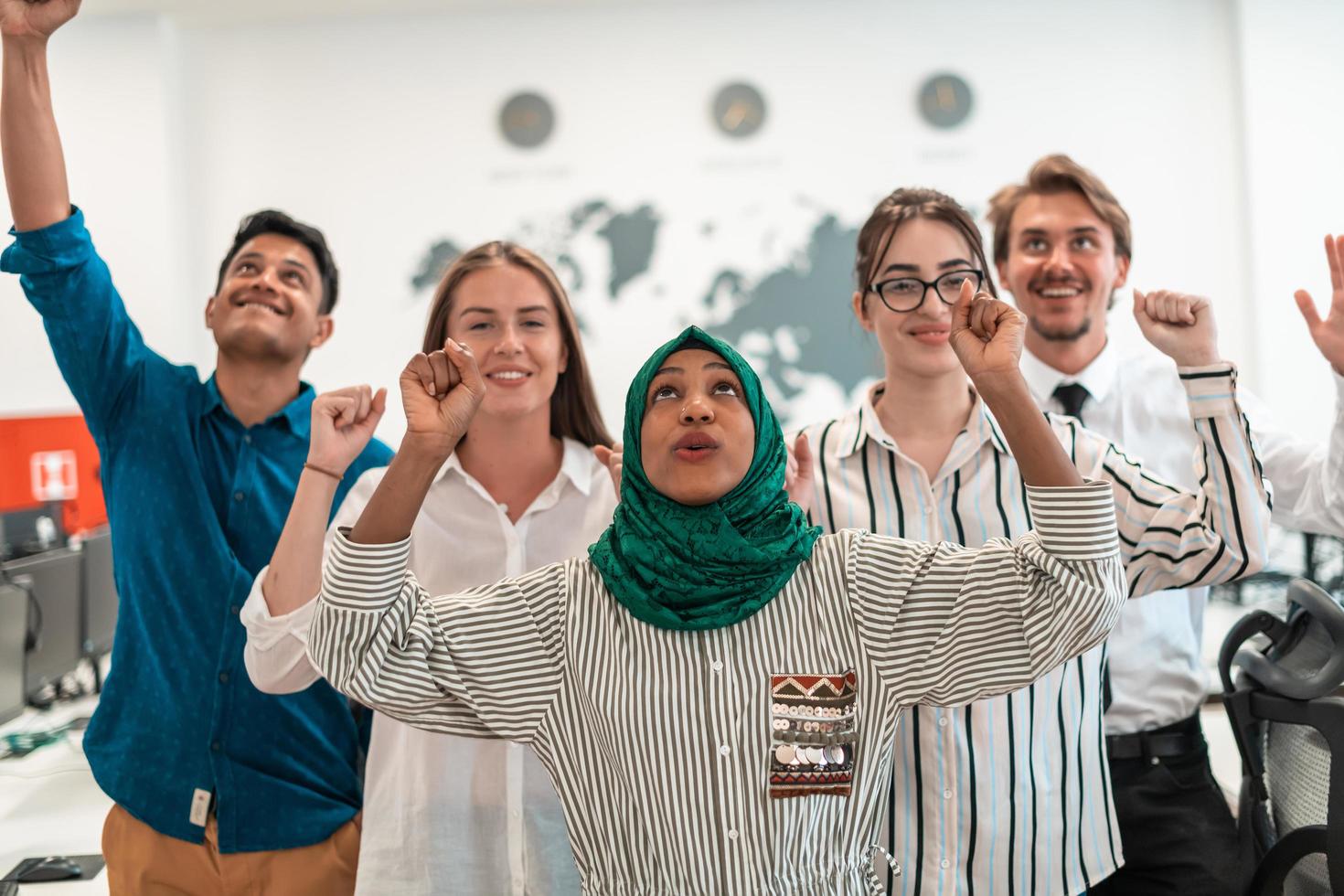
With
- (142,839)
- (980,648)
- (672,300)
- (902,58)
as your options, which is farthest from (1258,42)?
(142,839)

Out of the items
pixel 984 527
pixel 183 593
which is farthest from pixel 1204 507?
pixel 183 593

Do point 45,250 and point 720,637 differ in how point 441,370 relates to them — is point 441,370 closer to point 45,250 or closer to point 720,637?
point 720,637

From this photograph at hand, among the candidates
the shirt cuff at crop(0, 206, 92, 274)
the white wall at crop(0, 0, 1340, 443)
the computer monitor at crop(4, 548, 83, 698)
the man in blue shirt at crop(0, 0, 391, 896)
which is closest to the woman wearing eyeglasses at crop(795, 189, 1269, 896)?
the man in blue shirt at crop(0, 0, 391, 896)

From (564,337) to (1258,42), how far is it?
13.9 feet

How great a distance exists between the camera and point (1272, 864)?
1795mm

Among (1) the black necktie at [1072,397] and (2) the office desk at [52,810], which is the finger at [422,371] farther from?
(2) the office desk at [52,810]

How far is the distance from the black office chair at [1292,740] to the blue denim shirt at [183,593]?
5.53 ft

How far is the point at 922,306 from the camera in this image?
5.59 feet

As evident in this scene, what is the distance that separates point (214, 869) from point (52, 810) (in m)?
1.47

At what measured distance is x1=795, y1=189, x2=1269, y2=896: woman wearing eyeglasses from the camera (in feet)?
5.17

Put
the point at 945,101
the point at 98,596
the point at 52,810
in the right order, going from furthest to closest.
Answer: the point at 945,101 < the point at 98,596 < the point at 52,810

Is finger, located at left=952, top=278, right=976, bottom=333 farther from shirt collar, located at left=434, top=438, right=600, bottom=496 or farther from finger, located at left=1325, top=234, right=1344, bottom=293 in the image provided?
finger, located at left=1325, top=234, right=1344, bottom=293

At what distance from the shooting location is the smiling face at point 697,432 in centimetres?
132

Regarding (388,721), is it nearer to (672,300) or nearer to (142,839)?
(142,839)
